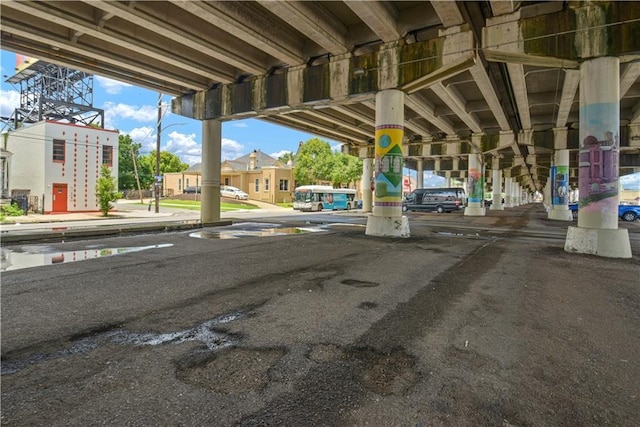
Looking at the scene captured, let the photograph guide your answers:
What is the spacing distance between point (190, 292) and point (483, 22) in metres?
12.8

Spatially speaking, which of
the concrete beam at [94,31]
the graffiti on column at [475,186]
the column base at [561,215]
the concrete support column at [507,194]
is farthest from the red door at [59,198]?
the concrete support column at [507,194]

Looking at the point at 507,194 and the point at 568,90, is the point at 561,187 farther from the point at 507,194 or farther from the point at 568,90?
the point at 507,194

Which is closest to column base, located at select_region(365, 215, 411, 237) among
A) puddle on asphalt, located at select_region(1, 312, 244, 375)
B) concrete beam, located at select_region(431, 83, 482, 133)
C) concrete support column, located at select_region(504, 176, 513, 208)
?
concrete beam, located at select_region(431, 83, 482, 133)

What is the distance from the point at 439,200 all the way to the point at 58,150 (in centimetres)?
3879

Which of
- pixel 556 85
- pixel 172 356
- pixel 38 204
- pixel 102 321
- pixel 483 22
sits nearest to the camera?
pixel 172 356

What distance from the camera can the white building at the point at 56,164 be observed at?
30.7 meters

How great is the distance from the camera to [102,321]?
14.7ft

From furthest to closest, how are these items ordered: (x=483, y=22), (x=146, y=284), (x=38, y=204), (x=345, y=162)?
(x=345, y=162) → (x=38, y=204) → (x=483, y=22) → (x=146, y=284)

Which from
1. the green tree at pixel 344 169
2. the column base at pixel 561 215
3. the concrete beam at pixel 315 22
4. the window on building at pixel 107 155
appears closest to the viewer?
the concrete beam at pixel 315 22

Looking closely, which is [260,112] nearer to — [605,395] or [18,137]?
[605,395]

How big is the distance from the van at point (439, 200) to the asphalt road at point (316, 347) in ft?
120

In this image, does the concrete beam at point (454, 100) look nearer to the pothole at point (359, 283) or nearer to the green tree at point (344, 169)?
the pothole at point (359, 283)

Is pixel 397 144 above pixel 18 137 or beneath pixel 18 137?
beneath

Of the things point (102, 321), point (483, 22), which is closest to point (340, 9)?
point (483, 22)
